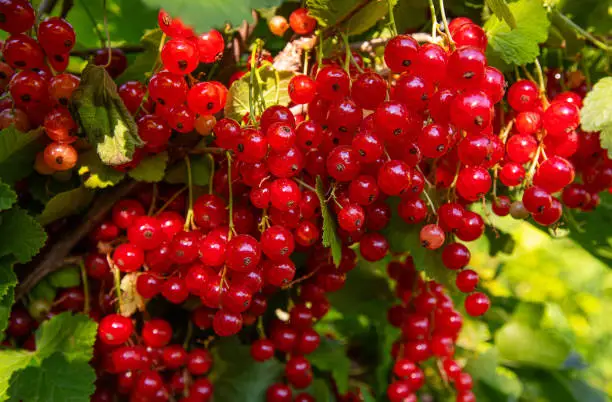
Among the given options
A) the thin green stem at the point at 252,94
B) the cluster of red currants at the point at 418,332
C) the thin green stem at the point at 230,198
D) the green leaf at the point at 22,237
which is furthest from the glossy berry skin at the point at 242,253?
the cluster of red currants at the point at 418,332

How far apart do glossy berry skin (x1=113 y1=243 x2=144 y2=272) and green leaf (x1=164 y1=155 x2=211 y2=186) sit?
0.11m

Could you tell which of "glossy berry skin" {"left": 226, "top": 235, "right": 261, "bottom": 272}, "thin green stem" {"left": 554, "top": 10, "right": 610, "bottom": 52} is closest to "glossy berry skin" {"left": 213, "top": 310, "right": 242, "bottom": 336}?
"glossy berry skin" {"left": 226, "top": 235, "right": 261, "bottom": 272}

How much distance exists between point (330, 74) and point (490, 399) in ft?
3.07

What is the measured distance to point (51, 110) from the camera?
68 cm

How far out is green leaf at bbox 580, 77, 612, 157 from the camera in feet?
2.29

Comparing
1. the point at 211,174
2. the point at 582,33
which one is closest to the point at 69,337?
the point at 211,174

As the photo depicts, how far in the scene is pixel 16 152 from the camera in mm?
703

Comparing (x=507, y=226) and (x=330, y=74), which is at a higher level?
(x=330, y=74)

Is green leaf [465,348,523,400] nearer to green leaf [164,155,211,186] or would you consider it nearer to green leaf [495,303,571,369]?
green leaf [495,303,571,369]

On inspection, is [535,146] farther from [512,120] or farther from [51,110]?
[51,110]

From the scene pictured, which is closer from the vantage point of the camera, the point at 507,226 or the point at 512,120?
the point at 512,120

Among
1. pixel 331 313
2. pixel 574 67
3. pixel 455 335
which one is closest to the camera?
pixel 574 67

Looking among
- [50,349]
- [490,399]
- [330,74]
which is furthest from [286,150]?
[490,399]

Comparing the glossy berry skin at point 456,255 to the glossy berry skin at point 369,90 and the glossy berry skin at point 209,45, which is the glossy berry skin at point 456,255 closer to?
the glossy berry skin at point 369,90
